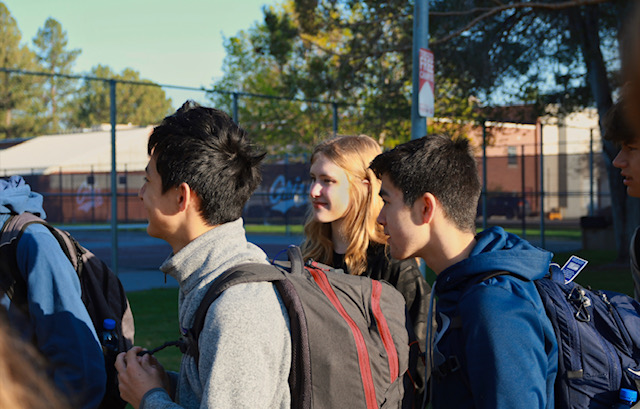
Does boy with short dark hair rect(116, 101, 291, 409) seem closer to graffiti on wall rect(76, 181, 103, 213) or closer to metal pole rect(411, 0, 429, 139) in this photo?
metal pole rect(411, 0, 429, 139)

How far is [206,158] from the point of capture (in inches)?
75.9

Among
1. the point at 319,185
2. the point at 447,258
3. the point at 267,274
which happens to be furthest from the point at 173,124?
the point at 319,185

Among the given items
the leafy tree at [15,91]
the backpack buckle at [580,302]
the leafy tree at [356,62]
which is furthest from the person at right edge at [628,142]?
the leafy tree at [356,62]

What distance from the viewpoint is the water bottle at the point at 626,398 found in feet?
5.72

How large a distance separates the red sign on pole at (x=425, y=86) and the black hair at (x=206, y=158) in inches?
214

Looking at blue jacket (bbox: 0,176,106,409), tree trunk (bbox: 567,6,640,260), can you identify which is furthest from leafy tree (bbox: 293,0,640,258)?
blue jacket (bbox: 0,176,106,409)

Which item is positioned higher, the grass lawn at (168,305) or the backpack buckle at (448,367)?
the backpack buckle at (448,367)

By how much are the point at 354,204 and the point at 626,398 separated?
191cm

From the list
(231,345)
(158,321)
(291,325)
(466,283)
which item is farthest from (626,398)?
(158,321)

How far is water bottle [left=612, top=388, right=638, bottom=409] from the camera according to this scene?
5.72 ft

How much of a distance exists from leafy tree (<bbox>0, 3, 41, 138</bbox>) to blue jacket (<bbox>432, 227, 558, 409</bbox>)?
346 inches

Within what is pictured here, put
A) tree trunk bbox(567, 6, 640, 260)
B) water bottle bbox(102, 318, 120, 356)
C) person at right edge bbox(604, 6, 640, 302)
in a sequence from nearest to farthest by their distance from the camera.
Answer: person at right edge bbox(604, 6, 640, 302) → water bottle bbox(102, 318, 120, 356) → tree trunk bbox(567, 6, 640, 260)

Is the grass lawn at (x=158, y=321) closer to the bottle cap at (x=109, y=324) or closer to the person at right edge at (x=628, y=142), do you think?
the bottle cap at (x=109, y=324)

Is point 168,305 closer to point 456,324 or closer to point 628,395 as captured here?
point 456,324
